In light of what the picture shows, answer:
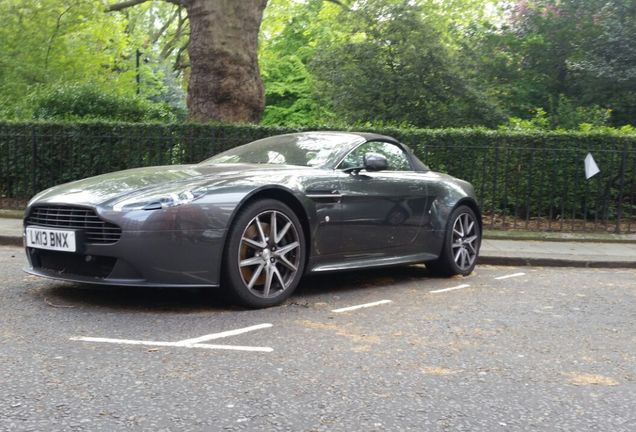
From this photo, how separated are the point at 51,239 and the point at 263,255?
57.6 inches

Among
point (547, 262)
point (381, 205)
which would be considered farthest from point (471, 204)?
point (547, 262)

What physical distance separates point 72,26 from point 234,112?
915cm

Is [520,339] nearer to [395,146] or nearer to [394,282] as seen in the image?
[394,282]

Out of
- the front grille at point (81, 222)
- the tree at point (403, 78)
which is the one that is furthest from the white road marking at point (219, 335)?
the tree at point (403, 78)

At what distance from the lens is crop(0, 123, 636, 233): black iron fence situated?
10836mm

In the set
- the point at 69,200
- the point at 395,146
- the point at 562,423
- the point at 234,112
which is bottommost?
the point at 562,423

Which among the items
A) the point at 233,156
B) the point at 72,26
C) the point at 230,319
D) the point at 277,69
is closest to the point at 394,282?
the point at 233,156

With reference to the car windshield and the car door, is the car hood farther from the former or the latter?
the car door

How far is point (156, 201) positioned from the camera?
4.63 metres

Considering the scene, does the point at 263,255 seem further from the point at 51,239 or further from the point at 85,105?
the point at 85,105

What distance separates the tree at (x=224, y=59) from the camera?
37.4 ft

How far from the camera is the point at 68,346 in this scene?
391 cm

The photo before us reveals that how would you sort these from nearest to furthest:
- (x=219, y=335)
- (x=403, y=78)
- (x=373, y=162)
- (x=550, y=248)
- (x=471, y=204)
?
1. (x=219, y=335)
2. (x=373, y=162)
3. (x=471, y=204)
4. (x=550, y=248)
5. (x=403, y=78)

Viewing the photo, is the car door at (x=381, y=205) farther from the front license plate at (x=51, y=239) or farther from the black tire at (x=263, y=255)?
the front license plate at (x=51, y=239)
